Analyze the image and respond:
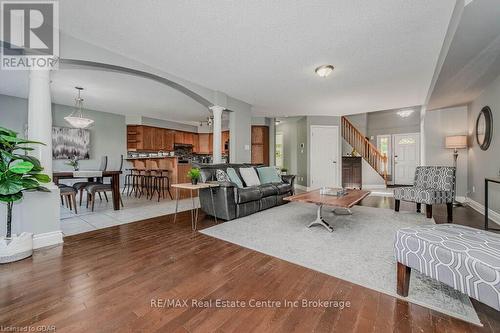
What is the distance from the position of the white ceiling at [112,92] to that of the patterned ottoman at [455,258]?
4.78 metres

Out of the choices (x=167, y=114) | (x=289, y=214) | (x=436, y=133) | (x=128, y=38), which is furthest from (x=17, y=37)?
(x=436, y=133)

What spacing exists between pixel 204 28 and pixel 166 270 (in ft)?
8.82

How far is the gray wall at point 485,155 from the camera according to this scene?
3.54 meters

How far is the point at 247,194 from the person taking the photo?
3.73 metres

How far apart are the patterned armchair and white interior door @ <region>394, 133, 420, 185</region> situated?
506cm

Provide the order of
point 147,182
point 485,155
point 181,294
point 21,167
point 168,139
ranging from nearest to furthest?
point 181,294 < point 21,167 < point 485,155 < point 147,182 < point 168,139

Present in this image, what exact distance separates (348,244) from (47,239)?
3.57 meters

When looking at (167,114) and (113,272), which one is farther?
(167,114)

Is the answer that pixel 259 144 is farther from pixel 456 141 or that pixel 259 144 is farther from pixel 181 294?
pixel 181 294

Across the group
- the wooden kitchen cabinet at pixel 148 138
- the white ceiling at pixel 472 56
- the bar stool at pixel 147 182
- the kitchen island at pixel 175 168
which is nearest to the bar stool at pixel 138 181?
the bar stool at pixel 147 182

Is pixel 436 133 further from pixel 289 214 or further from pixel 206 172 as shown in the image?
pixel 206 172

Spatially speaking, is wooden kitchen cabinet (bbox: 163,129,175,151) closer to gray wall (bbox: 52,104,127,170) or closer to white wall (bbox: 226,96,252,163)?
gray wall (bbox: 52,104,127,170)

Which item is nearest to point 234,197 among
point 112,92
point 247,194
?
point 247,194

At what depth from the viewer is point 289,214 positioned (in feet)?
12.8
